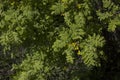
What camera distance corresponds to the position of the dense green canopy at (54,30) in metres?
3.50

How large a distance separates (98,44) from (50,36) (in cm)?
63

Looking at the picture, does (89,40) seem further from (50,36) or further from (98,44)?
(50,36)

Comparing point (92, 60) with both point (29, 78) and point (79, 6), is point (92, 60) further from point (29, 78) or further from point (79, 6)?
point (29, 78)

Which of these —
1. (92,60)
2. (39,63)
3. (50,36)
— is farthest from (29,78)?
(92,60)

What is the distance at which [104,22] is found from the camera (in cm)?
369

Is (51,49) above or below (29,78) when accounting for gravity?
above

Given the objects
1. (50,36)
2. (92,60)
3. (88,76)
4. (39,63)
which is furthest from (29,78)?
(88,76)

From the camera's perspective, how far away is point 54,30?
3848 millimetres

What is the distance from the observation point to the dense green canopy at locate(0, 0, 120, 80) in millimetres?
3496

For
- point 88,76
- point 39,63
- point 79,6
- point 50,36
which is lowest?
point 88,76

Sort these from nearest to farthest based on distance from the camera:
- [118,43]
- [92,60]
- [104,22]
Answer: [92,60]
[104,22]
[118,43]

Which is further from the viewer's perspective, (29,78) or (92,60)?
(29,78)

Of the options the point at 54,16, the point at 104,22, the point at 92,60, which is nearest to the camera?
the point at 92,60

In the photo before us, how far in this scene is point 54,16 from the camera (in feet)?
12.9
